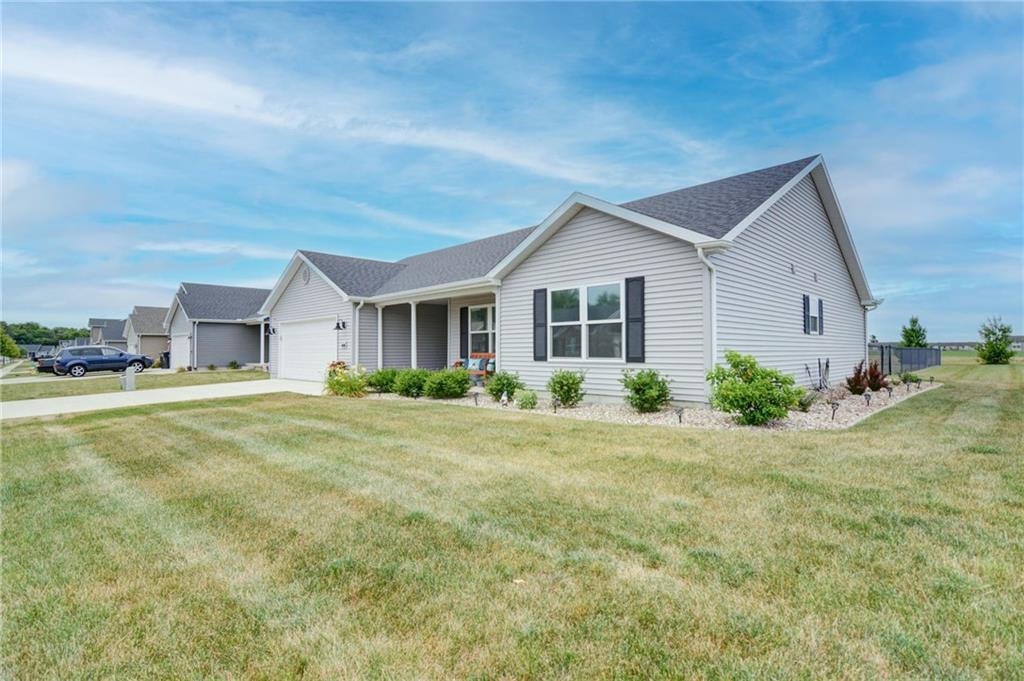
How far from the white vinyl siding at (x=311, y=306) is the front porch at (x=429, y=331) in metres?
0.65

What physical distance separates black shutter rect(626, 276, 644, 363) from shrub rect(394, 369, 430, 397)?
18.1ft

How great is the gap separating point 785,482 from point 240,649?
4.39 m

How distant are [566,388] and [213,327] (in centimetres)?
2642

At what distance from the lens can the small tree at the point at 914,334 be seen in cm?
2778

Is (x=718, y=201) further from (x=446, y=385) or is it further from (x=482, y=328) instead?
(x=482, y=328)

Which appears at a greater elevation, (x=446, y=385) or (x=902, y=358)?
(x=902, y=358)

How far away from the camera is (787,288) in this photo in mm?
11281

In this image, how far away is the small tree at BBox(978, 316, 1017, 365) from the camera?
26.2 metres

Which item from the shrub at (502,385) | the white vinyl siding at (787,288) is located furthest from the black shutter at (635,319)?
the shrub at (502,385)

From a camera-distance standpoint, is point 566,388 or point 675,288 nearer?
point 675,288

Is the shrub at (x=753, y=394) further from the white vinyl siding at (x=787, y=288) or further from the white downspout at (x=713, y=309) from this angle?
the white vinyl siding at (x=787, y=288)

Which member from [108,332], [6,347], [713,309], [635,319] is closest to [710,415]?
[713,309]

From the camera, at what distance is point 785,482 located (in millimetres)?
4531

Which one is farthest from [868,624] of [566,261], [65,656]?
[566,261]
